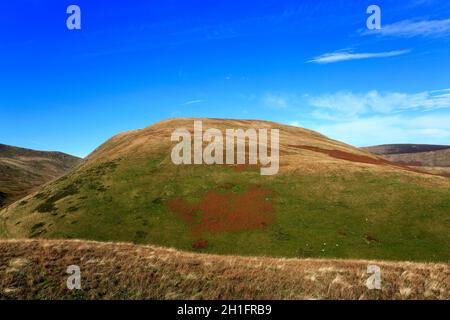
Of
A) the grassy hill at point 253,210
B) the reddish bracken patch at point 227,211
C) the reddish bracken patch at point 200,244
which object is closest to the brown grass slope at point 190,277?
the grassy hill at point 253,210

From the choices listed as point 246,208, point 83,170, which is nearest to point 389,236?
point 246,208

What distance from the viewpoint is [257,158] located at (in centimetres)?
7369

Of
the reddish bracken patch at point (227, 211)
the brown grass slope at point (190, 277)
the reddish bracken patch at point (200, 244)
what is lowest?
the reddish bracken patch at point (200, 244)

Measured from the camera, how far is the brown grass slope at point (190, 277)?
14211 millimetres

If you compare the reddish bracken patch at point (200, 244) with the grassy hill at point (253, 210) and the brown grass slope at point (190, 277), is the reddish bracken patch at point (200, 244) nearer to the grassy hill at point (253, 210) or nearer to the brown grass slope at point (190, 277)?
the grassy hill at point (253, 210)

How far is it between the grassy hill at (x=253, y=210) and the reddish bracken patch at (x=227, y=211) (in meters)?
0.16

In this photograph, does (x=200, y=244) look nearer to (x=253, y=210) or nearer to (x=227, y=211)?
(x=227, y=211)

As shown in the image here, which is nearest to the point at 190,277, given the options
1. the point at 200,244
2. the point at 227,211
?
the point at 200,244

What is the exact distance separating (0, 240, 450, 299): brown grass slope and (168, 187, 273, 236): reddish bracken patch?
2837cm

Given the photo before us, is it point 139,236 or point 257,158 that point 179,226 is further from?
point 257,158

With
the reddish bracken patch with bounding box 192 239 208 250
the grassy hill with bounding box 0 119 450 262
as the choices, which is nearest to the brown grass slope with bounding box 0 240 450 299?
the grassy hill with bounding box 0 119 450 262

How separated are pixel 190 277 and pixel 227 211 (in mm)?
35901

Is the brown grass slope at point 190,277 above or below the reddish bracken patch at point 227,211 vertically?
above

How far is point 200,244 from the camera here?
44.3 metres
